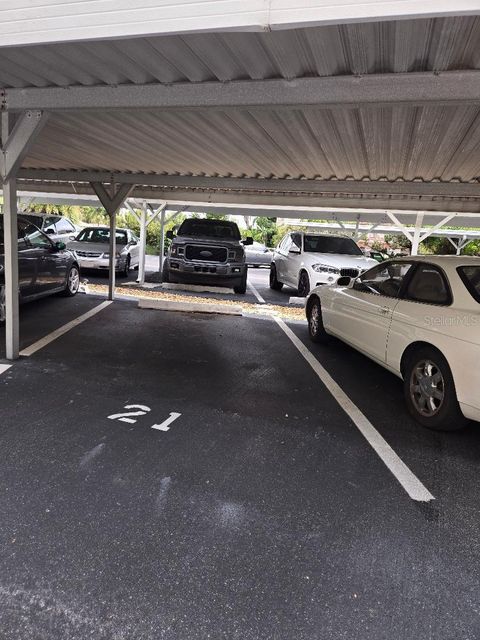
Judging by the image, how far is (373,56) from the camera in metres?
3.25

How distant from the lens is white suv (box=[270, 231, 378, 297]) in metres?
10.8

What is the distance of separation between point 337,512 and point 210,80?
141 inches

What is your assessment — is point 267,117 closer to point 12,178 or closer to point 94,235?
point 12,178

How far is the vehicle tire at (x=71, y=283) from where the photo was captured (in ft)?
33.2

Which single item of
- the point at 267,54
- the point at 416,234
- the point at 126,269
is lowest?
the point at 126,269

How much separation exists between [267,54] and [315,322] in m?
4.88

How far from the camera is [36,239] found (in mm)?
8523

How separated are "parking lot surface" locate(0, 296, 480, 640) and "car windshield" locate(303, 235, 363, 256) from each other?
23.1 feet

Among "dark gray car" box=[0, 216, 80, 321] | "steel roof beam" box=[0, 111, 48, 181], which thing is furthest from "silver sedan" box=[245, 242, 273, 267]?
"steel roof beam" box=[0, 111, 48, 181]

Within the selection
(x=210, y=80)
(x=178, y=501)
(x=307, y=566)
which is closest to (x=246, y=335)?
(x=210, y=80)

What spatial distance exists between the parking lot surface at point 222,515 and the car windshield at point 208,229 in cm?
722

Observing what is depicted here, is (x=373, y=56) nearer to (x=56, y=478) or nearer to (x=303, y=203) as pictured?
(x=56, y=478)

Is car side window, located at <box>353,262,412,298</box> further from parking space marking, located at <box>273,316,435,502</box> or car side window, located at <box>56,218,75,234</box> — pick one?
car side window, located at <box>56,218,75,234</box>

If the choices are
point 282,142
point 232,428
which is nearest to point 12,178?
point 282,142
